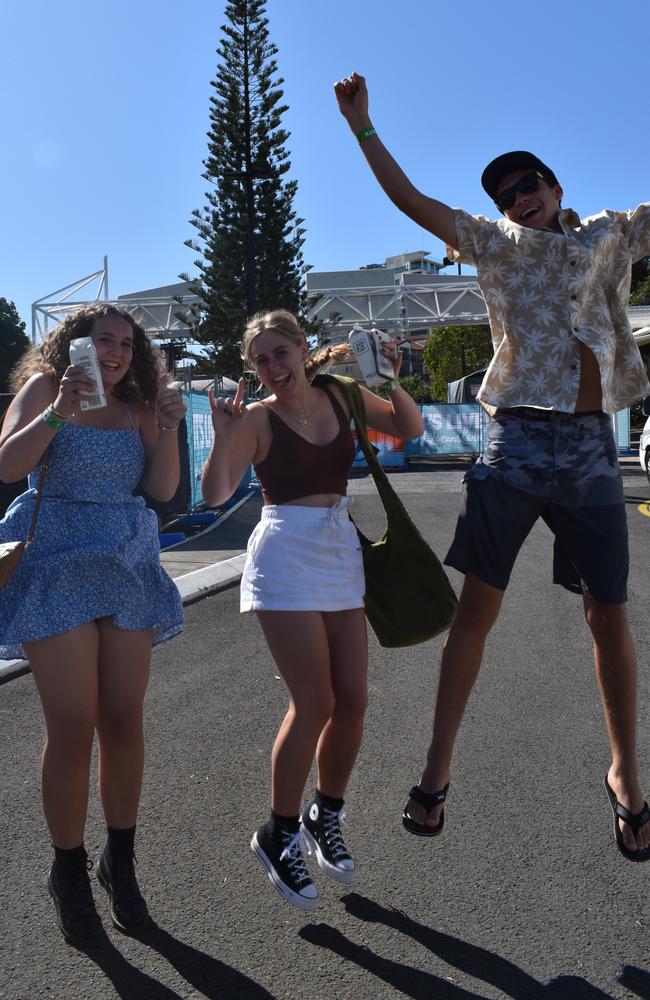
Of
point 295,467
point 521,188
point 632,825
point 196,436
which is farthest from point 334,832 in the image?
point 196,436

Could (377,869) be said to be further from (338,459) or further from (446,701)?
(338,459)

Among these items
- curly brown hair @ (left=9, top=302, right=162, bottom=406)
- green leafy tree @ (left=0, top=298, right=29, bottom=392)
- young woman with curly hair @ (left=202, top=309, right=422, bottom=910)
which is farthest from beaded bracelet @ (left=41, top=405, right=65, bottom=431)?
green leafy tree @ (left=0, top=298, right=29, bottom=392)

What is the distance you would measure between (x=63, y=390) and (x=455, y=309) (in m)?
32.6

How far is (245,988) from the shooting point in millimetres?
2531

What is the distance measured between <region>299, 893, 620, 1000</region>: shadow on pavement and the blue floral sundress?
3.60ft

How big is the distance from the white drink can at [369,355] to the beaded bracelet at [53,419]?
3.24 ft

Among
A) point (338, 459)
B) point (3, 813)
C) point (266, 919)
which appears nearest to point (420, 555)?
point (338, 459)

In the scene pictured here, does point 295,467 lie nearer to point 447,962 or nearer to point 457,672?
point 457,672

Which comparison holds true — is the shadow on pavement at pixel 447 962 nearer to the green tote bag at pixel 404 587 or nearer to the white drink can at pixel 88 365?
the green tote bag at pixel 404 587

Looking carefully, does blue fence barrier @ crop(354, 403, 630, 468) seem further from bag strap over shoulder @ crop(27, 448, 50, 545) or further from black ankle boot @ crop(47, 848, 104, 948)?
black ankle boot @ crop(47, 848, 104, 948)

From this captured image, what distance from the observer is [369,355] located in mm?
3229

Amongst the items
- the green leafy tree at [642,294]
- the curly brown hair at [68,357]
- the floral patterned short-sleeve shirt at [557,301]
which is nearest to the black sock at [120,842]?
the curly brown hair at [68,357]

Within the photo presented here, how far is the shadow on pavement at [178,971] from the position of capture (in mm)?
2510

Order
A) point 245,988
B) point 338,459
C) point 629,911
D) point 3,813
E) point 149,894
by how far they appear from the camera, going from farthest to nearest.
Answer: point 3,813
point 338,459
point 149,894
point 629,911
point 245,988
